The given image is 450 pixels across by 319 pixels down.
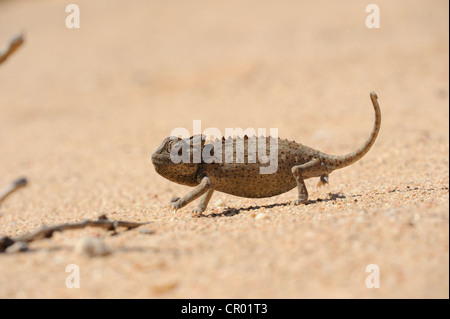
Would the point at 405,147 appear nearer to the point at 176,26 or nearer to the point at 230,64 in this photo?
the point at 230,64

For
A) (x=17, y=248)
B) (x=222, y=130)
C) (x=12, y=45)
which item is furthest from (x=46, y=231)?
(x=222, y=130)

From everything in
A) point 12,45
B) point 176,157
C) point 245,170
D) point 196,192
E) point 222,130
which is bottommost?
point 196,192

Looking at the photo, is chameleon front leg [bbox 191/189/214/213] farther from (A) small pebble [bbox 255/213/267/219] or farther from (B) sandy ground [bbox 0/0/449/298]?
(A) small pebble [bbox 255/213/267/219]

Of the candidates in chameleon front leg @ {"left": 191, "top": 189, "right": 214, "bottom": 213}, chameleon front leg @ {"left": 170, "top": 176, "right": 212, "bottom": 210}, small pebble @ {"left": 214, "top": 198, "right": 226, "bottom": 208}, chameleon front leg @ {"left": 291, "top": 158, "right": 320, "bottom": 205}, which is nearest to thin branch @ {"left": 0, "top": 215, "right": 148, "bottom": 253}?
chameleon front leg @ {"left": 170, "top": 176, "right": 212, "bottom": 210}

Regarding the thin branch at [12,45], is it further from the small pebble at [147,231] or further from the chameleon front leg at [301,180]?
the chameleon front leg at [301,180]

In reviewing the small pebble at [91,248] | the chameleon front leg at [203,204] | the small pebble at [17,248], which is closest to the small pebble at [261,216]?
the chameleon front leg at [203,204]

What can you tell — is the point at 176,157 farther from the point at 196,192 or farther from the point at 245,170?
the point at 245,170
